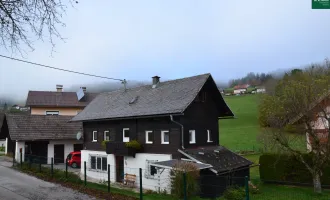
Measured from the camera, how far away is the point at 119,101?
84.6ft

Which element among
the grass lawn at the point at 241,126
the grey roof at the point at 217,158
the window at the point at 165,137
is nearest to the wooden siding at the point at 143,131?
the window at the point at 165,137

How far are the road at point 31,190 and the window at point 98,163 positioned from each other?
5.50 metres

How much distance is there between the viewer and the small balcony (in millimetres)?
21016

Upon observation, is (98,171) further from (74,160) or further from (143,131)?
(74,160)

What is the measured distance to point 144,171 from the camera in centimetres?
2077

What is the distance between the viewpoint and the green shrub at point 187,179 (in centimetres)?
1480

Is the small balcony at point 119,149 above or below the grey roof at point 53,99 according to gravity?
below

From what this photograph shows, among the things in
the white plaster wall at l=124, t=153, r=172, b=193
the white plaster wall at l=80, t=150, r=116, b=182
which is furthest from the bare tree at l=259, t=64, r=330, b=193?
the white plaster wall at l=80, t=150, r=116, b=182

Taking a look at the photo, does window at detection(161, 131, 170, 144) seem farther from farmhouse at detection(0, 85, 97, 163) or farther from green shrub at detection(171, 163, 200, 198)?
farmhouse at detection(0, 85, 97, 163)

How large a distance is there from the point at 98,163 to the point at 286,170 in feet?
46.1

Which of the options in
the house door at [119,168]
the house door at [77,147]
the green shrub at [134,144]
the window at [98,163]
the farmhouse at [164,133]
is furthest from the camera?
the house door at [77,147]

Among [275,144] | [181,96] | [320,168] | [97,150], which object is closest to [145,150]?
[181,96]

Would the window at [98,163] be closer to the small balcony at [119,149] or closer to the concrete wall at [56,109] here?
the small balcony at [119,149]

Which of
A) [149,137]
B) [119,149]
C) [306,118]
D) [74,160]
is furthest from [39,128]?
[306,118]
